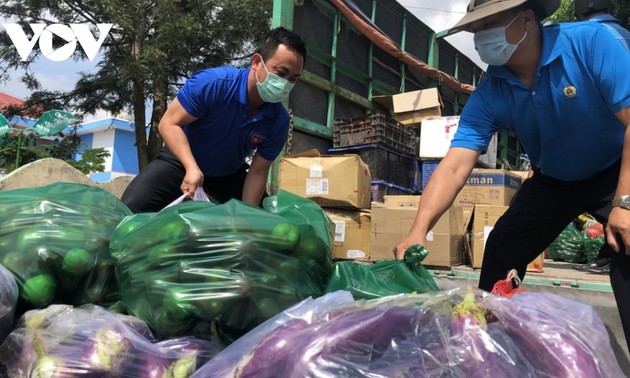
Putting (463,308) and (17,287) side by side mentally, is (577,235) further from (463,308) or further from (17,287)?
(17,287)

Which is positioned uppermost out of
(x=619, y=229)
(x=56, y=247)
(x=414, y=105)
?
(x=414, y=105)

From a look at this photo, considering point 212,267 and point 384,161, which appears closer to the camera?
point 212,267

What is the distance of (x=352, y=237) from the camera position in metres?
4.40

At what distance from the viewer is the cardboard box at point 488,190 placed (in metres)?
4.73

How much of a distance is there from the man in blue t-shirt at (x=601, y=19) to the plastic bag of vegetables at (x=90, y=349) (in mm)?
1446

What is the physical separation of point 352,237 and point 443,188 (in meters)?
2.46

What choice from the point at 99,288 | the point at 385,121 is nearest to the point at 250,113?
the point at 99,288

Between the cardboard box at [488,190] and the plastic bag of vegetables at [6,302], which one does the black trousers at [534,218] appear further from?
the cardboard box at [488,190]

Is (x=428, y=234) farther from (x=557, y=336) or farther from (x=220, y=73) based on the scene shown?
(x=557, y=336)

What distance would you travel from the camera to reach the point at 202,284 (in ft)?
4.00

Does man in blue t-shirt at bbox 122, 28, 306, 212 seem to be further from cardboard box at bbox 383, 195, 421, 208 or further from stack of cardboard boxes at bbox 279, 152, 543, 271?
cardboard box at bbox 383, 195, 421, 208

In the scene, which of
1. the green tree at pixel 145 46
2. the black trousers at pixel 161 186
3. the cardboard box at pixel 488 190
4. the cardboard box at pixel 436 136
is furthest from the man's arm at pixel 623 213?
the green tree at pixel 145 46

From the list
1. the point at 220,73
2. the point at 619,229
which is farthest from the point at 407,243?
the point at 220,73

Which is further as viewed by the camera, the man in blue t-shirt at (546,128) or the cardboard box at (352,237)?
the cardboard box at (352,237)
